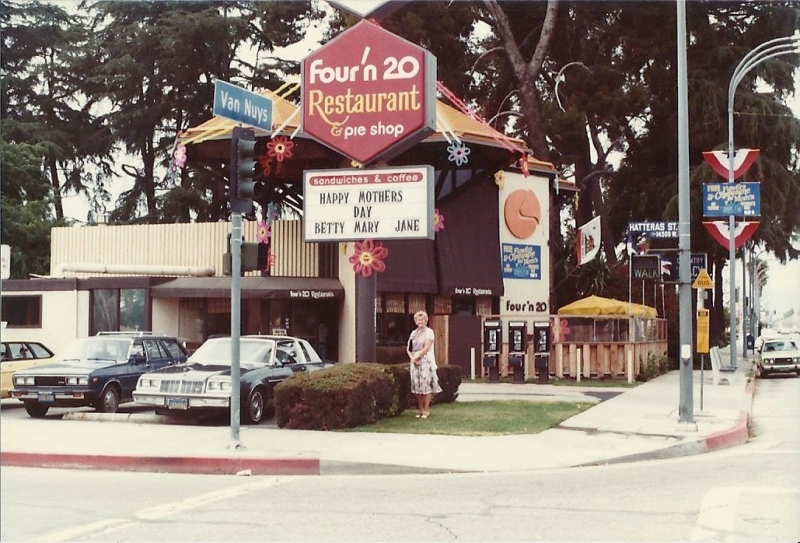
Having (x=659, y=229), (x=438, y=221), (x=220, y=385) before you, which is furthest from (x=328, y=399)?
(x=659, y=229)

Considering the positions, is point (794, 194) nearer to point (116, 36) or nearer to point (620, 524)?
point (116, 36)

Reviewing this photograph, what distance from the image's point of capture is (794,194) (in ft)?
140

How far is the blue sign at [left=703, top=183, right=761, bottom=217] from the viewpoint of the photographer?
27797 mm

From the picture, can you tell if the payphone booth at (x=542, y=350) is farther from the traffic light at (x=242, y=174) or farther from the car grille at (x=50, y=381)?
the traffic light at (x=242, y=174)

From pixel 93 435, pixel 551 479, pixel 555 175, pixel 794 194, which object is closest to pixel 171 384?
pixel 93 435

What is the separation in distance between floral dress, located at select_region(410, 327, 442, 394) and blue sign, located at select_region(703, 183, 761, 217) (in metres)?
14.5

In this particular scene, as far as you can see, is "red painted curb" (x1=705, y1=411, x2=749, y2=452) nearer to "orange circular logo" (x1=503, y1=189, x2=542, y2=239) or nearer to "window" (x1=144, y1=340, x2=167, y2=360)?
"window" (x1=144, y1=340, x2=167, y2=360)

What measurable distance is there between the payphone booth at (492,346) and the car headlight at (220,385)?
42.0ft

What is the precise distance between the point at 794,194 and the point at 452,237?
1956cm

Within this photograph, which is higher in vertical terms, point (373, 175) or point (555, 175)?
point (555, 175)

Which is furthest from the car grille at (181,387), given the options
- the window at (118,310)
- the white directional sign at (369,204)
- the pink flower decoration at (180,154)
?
the pink flower decoration at (180,154)

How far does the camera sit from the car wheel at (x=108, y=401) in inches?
703

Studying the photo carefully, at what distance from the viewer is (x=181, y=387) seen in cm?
1625

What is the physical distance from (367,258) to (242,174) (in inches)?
216
